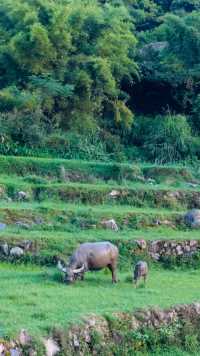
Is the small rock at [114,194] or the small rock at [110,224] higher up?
the small rock at [110,224]

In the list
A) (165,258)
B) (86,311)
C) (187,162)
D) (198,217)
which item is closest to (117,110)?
(187,162)

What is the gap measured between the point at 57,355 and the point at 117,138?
50.3ft

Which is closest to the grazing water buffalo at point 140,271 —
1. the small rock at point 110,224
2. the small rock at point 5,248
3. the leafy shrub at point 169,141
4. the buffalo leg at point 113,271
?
the buffalo leg at point 113,271

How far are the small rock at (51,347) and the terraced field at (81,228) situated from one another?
14cm

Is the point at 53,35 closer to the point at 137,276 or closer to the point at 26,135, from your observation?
the point at 26,135

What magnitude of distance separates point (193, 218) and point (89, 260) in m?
5.08

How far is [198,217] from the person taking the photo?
59.6ft

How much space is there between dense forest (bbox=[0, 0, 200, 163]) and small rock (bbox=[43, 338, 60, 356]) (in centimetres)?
1211

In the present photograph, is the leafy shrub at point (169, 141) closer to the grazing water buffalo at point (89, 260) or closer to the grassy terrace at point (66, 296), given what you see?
the grassy terrace at point (66, 296)

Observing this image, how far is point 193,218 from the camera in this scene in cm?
1814

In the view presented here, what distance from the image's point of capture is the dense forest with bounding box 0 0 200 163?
23172mm

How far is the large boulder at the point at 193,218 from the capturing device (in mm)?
18000

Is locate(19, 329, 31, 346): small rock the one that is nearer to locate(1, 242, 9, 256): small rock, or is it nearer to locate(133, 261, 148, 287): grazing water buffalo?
locate(133, 261, 148, 287): grazing water buffalo

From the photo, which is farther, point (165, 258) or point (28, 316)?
point (165, 258)
